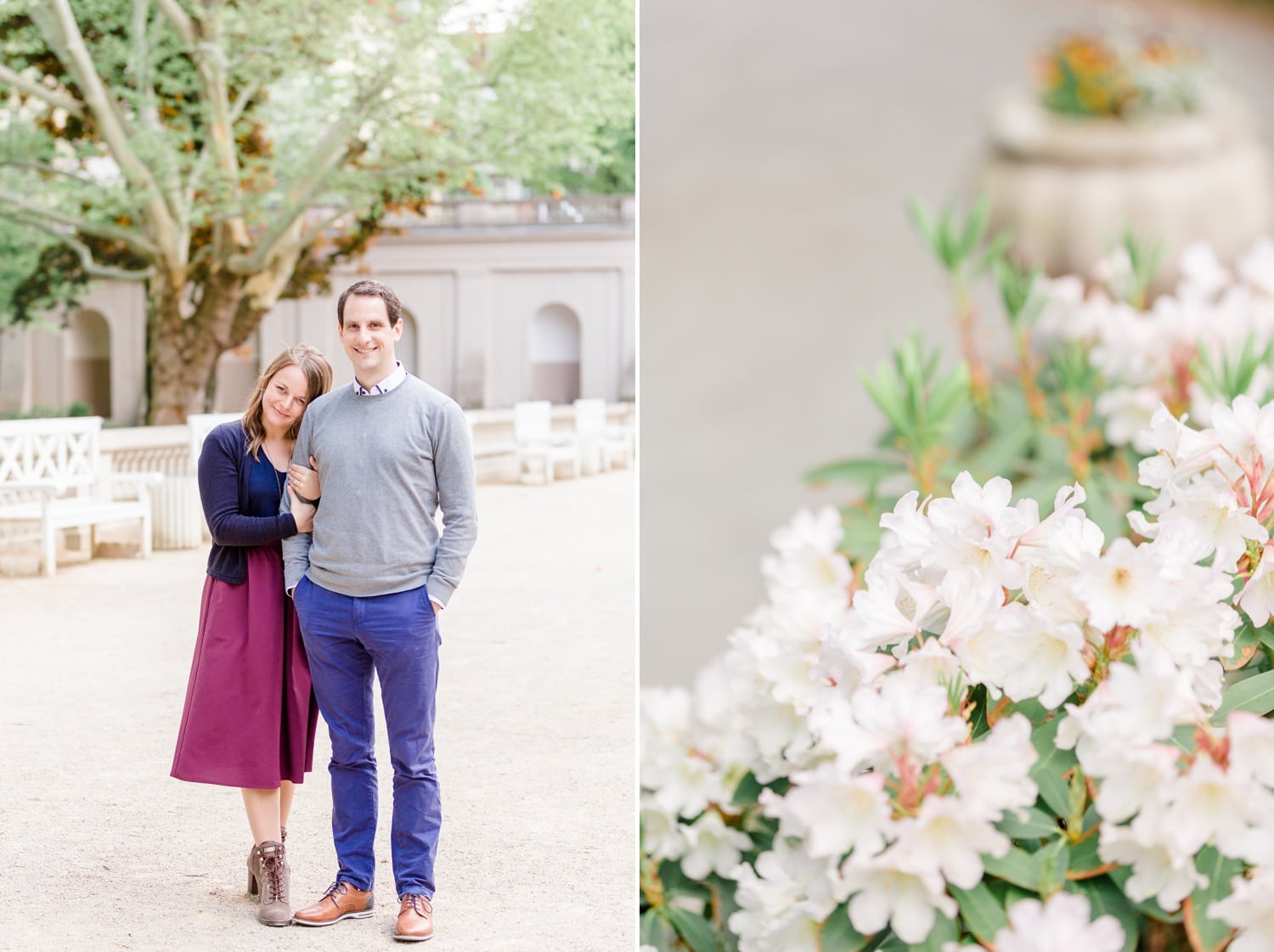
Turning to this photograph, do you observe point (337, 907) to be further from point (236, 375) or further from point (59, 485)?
point (236, 375)

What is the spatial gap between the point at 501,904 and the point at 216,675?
66 cm

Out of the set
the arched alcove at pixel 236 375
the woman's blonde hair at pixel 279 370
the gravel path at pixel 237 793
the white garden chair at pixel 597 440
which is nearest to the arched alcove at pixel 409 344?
the arched alcove at pixel 236 375

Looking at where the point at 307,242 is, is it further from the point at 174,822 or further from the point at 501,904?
the point at 501,904

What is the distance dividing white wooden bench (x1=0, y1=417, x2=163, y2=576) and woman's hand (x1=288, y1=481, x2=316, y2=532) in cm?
336

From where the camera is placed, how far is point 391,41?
7488 mm

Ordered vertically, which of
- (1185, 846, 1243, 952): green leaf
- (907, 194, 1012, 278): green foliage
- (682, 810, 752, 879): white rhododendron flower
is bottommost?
(682, 810, 752, 879): white rhododendron flower

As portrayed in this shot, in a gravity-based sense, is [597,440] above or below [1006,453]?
below

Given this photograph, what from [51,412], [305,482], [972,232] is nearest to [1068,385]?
[972,232]

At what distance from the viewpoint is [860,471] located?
135 centimetres

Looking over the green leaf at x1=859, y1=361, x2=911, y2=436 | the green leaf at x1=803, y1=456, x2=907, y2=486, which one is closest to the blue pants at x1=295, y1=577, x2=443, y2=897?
the green leaf at x1=803, y1=456, x2=907, y2=486

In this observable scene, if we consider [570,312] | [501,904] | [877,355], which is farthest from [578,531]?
[570,312]

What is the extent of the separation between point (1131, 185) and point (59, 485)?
3.91 metres

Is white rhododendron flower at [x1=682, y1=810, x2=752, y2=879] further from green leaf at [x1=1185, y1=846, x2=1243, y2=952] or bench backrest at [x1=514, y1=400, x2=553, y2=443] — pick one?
bench backrest at [x1=514, y1=400, x2=553, y2=443]

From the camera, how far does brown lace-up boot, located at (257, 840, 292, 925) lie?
1.96 meters
